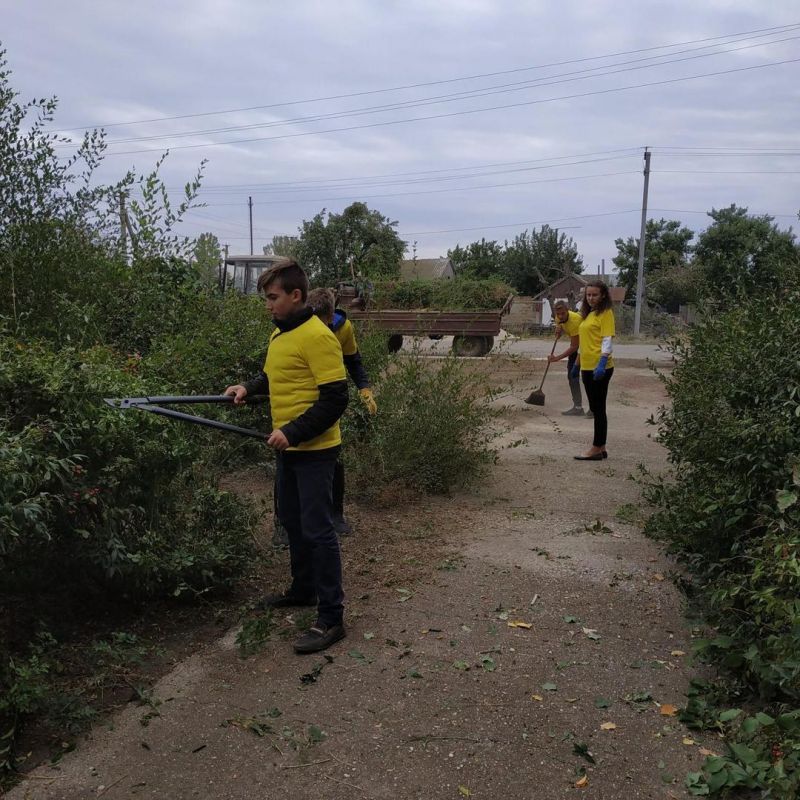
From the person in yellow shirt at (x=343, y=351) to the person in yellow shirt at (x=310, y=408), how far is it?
3.19ft

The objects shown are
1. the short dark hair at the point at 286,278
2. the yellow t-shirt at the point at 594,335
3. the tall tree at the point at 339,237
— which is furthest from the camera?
the tall tree at the point at 339,237

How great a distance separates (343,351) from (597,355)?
317cm

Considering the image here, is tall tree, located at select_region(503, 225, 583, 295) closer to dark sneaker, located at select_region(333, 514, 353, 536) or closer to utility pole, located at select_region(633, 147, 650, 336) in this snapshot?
utility pole, located at select_region(633, 147, 650, 336)

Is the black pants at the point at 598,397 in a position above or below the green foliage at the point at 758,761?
above

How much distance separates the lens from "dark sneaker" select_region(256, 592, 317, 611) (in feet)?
13.2

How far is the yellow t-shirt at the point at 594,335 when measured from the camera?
24.3 feet

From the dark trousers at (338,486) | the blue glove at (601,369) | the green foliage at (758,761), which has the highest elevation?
the blue glove at (601,369)

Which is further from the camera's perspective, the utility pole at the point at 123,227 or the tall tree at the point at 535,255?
the tall tree at the point at 535,255

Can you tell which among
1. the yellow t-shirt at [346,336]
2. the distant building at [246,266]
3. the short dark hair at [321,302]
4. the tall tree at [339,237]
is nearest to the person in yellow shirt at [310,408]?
the short dark hair at [321,302]

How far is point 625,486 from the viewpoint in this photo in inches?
259

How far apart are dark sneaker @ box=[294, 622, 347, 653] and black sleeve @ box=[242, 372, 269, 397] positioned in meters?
1.18

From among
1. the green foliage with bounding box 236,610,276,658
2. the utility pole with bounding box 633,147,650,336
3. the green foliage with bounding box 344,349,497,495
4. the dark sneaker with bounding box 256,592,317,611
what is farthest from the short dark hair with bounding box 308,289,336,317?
the utility pole with bounding box 633,147,650,336

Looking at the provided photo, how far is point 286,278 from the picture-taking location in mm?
3576

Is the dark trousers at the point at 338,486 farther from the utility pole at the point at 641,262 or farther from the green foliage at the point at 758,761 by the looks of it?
the utility pole at the point at 641,262
